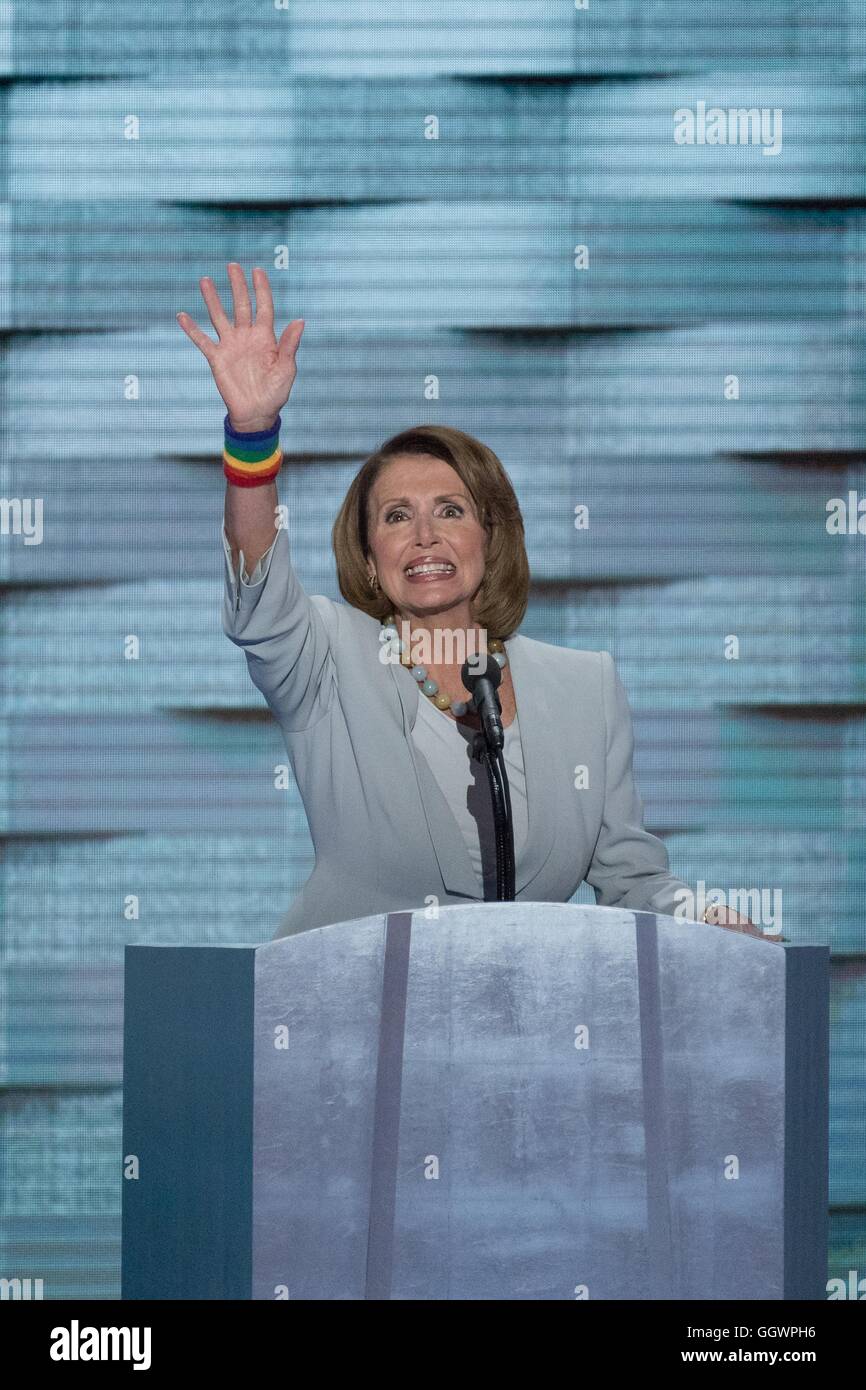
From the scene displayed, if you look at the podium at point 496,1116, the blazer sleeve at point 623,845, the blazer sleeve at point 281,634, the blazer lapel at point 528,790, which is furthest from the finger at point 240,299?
the podium at point 496,1116

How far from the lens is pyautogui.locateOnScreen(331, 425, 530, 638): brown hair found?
2.14 m

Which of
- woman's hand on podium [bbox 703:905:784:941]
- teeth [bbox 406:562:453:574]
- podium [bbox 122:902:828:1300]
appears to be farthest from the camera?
teeth [bbox 406:562:453:574]

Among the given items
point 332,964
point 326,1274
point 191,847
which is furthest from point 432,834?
point 191,847

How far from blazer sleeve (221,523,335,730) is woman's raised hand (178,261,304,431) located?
16 cm

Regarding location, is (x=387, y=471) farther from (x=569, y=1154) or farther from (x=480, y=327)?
(x=569, y=1154)

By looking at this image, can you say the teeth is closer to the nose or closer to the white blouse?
the nose

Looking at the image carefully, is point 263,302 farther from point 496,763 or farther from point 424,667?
point 496,763

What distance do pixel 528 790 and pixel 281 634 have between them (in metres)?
0.37

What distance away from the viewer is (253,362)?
1851 millimetres

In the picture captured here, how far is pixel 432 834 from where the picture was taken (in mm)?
1887
